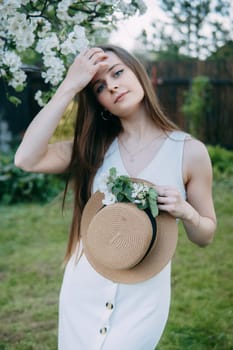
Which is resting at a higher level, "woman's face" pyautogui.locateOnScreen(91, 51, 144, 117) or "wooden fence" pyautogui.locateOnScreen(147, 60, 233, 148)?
"woman's face" pyautogui.locateOnScreen(91, 51, 144, 117)

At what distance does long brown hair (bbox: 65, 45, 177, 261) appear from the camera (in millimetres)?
2352

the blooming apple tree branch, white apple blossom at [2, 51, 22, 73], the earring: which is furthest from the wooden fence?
white apple blossom at [2, 51, 22, 73]

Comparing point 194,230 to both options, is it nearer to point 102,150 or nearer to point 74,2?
point 102,150

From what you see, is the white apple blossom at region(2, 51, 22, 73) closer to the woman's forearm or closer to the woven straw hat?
the woven straw hat

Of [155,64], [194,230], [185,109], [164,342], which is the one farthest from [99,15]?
[155,64]

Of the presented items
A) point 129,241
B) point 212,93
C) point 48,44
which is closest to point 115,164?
point 129,241

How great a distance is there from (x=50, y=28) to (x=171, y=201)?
3.19 feet

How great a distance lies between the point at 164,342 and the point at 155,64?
10147 millimetres

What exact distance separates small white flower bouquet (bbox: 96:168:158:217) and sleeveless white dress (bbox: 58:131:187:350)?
248mm

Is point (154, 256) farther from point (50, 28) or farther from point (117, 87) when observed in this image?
point (50, 28)

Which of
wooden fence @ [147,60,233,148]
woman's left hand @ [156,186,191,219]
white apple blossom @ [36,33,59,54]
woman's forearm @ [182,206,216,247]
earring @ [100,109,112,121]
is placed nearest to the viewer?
woman's left hand @ [156,186,191,219]

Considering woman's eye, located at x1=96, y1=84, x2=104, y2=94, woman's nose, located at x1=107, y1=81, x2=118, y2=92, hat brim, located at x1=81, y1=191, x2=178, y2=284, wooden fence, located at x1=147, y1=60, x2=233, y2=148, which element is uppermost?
woman's nose, located at x1=107, y1=81, x2=118, y2=92

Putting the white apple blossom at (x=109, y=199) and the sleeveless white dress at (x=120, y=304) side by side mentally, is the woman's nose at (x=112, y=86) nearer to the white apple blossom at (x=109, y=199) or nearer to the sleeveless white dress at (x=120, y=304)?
the sleeveless white dress at (x=120, y=304)

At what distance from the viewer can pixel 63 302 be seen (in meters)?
2.35
